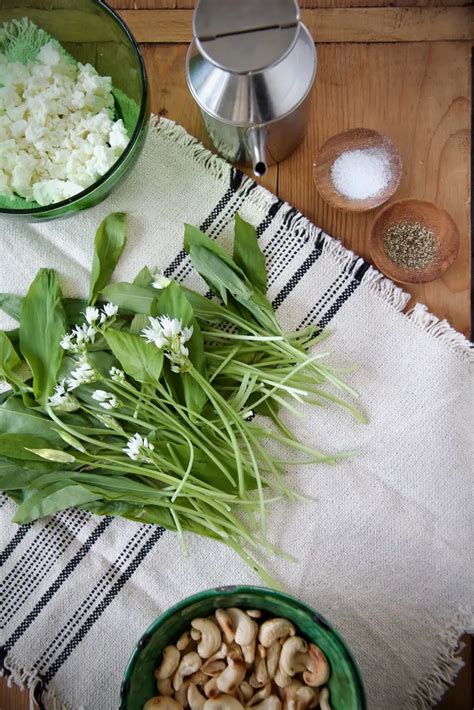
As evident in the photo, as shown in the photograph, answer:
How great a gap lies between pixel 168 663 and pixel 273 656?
13 cm

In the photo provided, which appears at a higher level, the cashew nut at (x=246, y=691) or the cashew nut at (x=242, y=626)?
the cashew nut at (x=242, y=626)

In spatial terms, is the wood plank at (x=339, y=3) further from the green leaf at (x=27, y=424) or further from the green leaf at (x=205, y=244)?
the green leaf at (x=27, y=424)

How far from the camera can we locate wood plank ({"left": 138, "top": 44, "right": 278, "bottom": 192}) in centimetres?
114

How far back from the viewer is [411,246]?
110 centimetres

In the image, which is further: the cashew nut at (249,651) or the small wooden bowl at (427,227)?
the small wooden bowl at (427,227)

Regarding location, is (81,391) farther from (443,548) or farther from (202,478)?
(443,548)

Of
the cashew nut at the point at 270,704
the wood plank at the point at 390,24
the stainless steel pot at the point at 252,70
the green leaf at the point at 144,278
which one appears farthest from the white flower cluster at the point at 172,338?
the wood plank at the point at 390,24

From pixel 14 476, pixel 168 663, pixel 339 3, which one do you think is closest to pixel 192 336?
pixel 14 476

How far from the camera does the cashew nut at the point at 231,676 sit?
91 centimetres

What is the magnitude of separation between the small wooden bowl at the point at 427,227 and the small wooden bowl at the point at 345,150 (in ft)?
0.08

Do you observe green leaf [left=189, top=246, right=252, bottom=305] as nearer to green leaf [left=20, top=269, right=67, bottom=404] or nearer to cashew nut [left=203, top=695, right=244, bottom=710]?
green leaf [left=20, top=269, right=67, bottom=404]

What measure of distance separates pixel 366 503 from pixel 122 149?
1.97ft

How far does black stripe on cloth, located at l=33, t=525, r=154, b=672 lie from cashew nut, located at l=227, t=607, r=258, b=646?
0.18 meters

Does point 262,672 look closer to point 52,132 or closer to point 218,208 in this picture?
point 218,208
